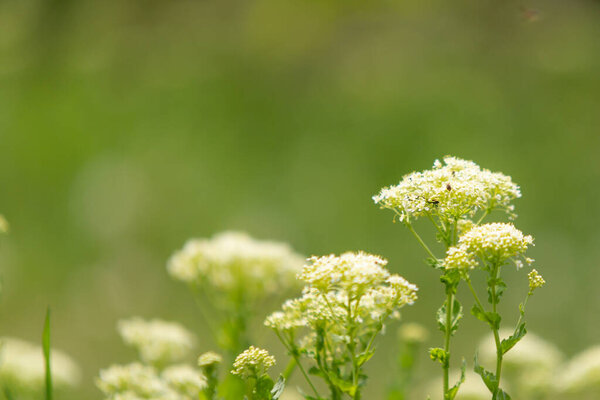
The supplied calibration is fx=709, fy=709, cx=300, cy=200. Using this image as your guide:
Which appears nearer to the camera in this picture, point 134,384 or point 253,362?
point 253,362

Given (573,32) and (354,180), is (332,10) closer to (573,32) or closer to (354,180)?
(573,32)

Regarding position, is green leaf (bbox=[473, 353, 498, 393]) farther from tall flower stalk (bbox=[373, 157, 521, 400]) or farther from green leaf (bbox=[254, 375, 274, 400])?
green leaf (bbox=[254, 375, 274, 400])

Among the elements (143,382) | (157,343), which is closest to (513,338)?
(143,382)

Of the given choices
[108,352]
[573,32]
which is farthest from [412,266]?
[573,32]

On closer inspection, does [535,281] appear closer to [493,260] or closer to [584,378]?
[493,260]

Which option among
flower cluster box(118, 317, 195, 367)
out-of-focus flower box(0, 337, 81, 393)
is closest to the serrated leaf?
flower cluster box(118, 317, 195, 367)

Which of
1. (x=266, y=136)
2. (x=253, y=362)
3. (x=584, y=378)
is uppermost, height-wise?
(x=266, y=136)
